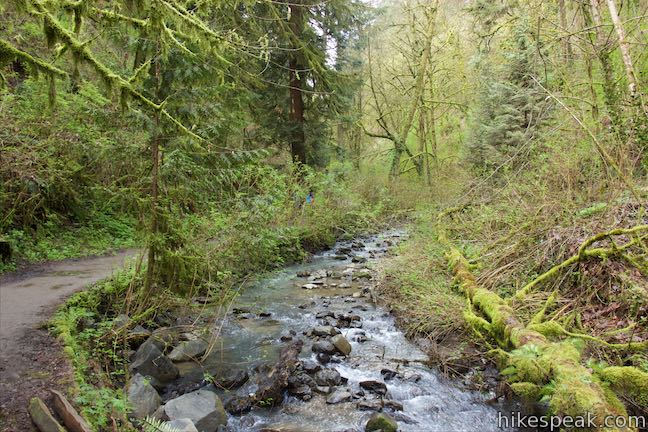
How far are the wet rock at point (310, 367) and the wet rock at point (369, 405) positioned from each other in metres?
0.94

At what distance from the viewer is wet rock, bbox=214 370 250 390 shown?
529cm

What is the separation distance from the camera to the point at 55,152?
9.89 meters

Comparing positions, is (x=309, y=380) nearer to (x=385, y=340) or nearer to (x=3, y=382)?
(x=385, y=340)

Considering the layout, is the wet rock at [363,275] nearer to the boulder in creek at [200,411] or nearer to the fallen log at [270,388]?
the fallen log at [270,388]

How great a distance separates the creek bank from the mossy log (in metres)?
0.80

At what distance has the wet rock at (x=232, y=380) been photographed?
5.29 meters

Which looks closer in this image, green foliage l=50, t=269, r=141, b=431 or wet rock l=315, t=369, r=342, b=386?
green foliage l=50, t=269, r=141, b=431

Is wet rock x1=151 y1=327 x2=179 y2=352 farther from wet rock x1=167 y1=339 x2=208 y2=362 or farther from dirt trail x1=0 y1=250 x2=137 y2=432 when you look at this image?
dirt trail x1=0 y1=250 x2=137 y2=432

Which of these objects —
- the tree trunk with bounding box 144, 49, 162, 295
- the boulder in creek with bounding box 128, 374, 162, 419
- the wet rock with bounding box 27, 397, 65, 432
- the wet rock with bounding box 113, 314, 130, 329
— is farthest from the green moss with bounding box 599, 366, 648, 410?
the wet rock with bounding box 113, 314, 130, 329

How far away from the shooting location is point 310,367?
5.67 metres

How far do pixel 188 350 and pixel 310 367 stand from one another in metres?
1.80

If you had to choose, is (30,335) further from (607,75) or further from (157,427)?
(607,75)

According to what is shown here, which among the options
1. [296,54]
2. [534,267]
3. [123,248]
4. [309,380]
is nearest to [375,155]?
[296,54]

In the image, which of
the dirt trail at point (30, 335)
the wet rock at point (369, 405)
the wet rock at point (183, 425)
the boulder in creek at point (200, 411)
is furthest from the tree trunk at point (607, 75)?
the dirt trail at point (30, 335)
